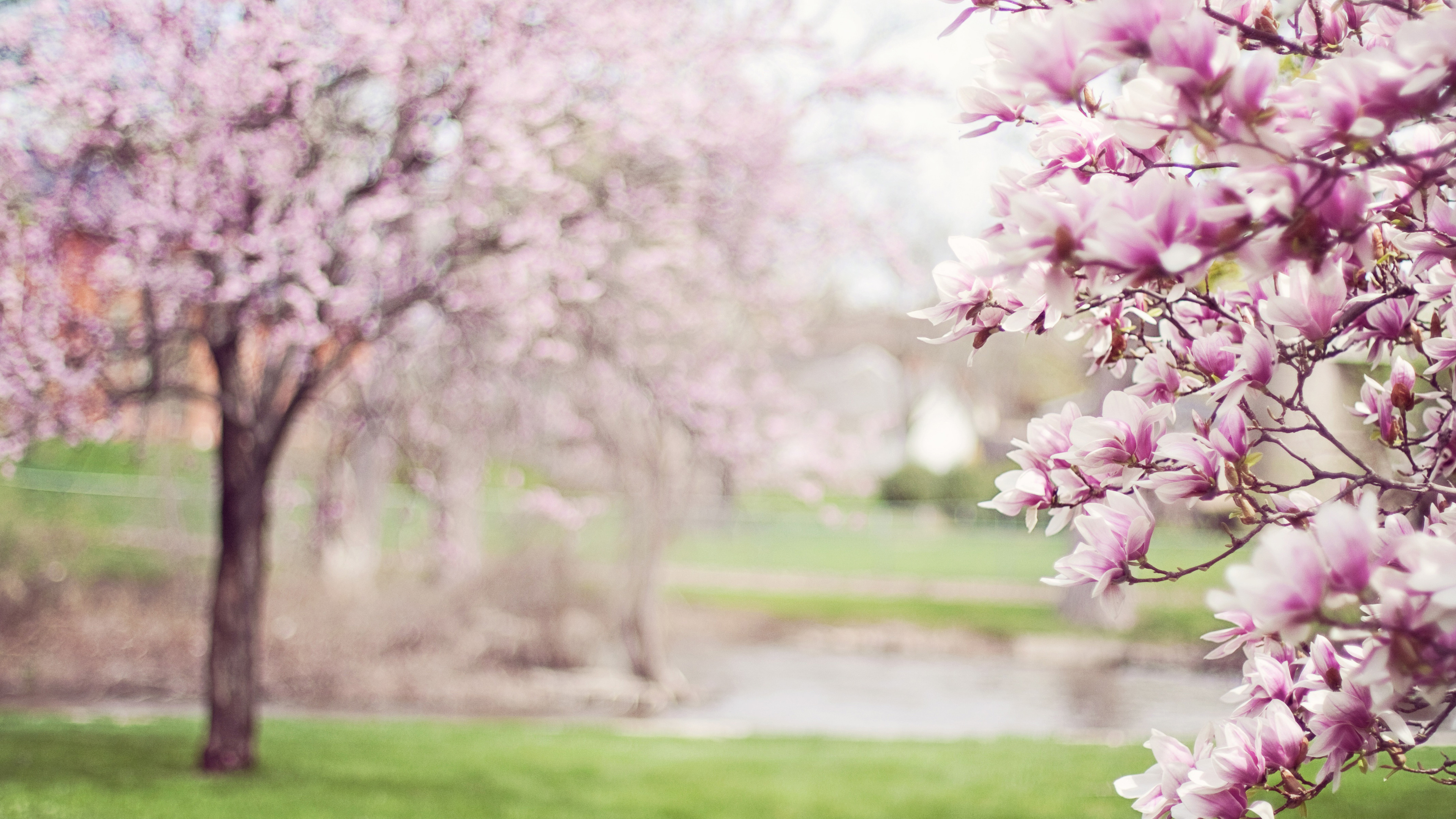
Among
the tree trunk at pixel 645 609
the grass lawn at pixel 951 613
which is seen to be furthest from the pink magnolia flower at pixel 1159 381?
→ the grass lawn at pixel 951 613

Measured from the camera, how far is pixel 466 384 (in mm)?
7344

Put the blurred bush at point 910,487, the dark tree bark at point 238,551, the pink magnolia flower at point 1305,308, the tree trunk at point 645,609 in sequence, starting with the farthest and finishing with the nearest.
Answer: the blurred bush at point 910,487, the tree trunk at point 645,609, the dark tree bark at point 238,551, the pink magnolia flower at point 1305,308

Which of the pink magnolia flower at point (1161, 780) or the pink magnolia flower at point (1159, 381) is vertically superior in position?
the pink magnolia flower at point (1159, 381)

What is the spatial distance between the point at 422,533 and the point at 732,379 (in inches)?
224

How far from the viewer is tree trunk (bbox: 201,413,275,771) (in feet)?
19.5

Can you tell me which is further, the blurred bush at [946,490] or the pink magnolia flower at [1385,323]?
the blurred bush at [946,490]

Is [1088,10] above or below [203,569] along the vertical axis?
above

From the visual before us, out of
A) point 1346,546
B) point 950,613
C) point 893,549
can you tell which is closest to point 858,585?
point 893,549

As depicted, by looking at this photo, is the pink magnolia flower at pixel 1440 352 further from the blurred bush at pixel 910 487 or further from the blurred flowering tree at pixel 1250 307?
the blurred bush at pixel 910 487

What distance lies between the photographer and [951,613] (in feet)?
58.0

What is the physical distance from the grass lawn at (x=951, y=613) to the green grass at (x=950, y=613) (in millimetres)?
13

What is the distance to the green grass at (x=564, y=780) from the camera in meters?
5.32

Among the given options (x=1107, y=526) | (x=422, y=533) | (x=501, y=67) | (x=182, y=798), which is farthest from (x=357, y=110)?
(x=422, y=533)

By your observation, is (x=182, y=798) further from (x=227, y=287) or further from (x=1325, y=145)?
(x=1325, y=145)
